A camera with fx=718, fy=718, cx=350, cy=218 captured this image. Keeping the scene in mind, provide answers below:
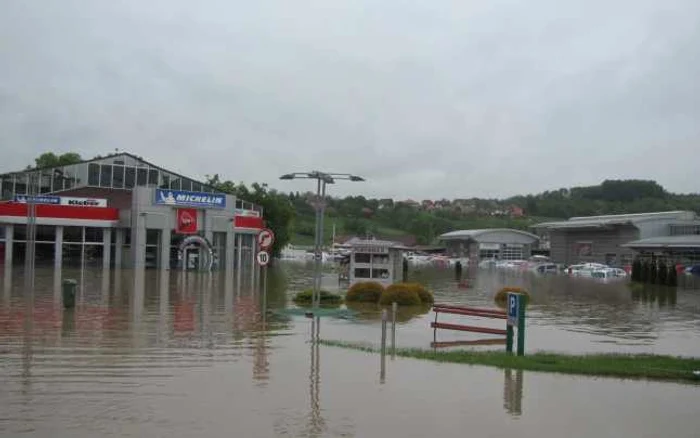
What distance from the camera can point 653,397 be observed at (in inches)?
425

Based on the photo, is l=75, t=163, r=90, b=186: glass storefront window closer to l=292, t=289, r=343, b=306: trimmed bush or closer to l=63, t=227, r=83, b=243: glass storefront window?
l=63, t=227, r=83, b=243: glass storefront window

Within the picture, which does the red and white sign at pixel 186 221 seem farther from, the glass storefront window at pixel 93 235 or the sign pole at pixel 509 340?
the sign pole at pixel 509 340

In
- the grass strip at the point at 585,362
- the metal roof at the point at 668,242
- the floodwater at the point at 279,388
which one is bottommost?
the floodwater at the point at 279,388

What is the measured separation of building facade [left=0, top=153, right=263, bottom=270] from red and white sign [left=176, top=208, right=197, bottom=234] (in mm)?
80

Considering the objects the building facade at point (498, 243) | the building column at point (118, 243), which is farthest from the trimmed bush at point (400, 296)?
the building facade at point (498, 243)

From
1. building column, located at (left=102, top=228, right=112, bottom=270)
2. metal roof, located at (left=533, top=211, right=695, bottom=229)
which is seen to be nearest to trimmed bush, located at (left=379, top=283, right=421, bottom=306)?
building column, located at (left=102, top=228, right=112, bottom=270)

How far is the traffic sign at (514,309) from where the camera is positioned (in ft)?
49.1

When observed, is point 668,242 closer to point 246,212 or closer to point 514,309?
point 246,212

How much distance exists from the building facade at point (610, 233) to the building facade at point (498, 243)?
8.74m

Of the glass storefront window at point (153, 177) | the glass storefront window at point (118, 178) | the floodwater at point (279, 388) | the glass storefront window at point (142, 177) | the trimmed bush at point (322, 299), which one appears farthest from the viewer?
the glass storefront window at point (153, 177)

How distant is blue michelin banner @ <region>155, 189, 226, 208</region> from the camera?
5706 cm

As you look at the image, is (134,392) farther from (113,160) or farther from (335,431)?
(113,160)

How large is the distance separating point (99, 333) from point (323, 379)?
7.49 meters

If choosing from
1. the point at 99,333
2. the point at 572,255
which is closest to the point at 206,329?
the point at 99,333
